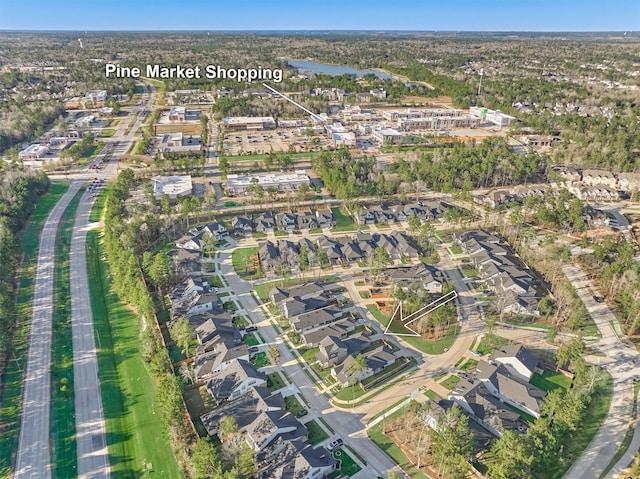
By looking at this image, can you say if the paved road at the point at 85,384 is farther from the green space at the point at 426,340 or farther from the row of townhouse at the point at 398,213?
the row of townhouse at the point at 398,213

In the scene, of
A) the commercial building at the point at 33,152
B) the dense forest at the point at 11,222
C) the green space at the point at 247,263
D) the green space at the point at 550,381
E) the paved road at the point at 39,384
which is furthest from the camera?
the commercial building at the point at 33,152

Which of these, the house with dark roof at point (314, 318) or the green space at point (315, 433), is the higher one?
the house with dark roof at point (314, 318)

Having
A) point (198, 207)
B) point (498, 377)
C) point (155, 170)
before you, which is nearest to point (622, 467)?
point (498, 377)

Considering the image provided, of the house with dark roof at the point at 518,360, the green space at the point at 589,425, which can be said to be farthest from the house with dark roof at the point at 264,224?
the green space at the point at 589,425

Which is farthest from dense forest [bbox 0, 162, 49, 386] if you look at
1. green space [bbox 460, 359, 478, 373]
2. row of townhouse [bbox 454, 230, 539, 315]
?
row of townhouse [bbox 454, 230, 539, 315]

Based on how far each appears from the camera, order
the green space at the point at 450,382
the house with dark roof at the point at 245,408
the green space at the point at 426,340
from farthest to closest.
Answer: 1. the green space at the point at 426,340
2. the green space at the point at 450,382
3. the house with dark roof at the point at 245,408

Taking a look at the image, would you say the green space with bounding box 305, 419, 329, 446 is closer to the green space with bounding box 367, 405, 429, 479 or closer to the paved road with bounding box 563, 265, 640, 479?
the green space with bounding box 367, 405, 429, 479

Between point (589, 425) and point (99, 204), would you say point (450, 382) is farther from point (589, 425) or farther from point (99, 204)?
point (99, 204)

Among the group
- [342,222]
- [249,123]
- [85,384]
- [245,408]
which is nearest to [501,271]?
[342,222]
